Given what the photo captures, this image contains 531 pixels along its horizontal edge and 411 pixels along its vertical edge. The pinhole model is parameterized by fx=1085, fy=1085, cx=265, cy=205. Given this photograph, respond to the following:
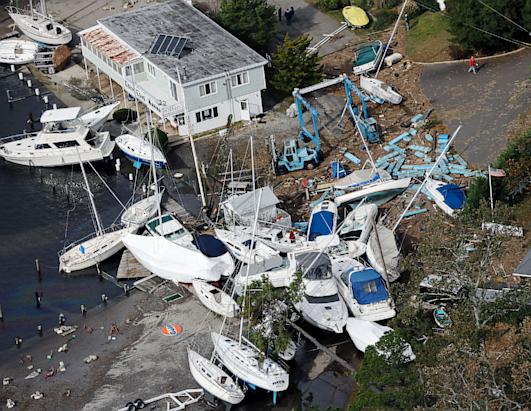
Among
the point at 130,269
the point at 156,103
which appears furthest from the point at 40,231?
the point at 156,103

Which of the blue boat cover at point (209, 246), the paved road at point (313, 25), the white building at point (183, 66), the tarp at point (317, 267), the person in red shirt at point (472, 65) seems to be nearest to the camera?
the tarp at point (317, 267)

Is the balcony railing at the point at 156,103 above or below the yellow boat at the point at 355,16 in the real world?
above

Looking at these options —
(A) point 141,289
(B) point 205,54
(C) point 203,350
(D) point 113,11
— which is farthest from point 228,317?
(D) point 113,11

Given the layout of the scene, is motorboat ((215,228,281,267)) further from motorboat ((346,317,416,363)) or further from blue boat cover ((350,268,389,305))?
motorboat ((346,317,416,363))

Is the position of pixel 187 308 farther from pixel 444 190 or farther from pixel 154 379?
pixel 444 190

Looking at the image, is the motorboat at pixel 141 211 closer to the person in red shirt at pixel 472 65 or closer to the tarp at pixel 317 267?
the tarp at pixel 317 267

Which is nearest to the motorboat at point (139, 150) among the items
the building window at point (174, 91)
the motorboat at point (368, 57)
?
the building window at point (174, 91)

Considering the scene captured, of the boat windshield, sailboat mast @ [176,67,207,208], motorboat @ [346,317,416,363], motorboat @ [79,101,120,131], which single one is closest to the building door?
sailboat mast @ [176,67,207,208]
